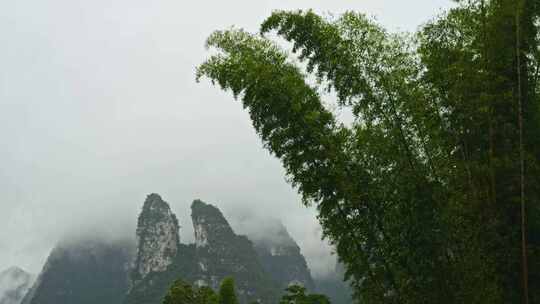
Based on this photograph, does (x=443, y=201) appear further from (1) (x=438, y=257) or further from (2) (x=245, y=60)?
(2) (x=245, y=60)

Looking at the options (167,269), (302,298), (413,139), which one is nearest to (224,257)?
(167,269)

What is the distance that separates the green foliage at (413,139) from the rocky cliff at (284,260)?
16150 centimetres

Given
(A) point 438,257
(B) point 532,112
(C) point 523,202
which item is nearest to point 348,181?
(A) point 438,257

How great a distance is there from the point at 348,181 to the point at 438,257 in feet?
5.47

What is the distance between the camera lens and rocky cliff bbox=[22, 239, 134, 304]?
16250 cm

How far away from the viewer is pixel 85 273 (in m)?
173

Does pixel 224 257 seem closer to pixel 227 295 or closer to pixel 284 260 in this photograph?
pixel 284 260

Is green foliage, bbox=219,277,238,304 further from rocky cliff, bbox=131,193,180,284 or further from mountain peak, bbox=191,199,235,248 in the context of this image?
rocky cliff, bbox=131,193,180,284

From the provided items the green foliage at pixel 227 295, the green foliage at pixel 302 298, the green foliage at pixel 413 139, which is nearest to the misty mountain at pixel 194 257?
the green foliage at pixel 227 295

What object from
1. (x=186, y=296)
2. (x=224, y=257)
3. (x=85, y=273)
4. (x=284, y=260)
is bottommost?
(x=186, y=296)

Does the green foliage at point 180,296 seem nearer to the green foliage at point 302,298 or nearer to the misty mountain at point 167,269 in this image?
the green foliage at point 302,298

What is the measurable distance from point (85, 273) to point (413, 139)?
181m

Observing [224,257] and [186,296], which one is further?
[224,257]

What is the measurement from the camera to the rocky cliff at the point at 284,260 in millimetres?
173500
